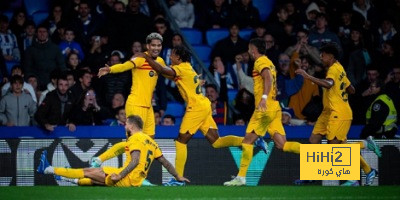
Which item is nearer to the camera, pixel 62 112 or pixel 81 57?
pixel 62 112

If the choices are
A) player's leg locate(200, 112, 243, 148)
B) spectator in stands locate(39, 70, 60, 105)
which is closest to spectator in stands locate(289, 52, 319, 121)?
player's leg locate(200, 112, 243, 148)

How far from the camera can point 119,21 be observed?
755 inches

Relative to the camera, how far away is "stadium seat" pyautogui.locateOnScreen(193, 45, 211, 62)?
2012cm

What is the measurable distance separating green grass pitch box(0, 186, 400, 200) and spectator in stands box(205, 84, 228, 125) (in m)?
4.11

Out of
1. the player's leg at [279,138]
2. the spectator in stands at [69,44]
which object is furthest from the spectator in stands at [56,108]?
the player's leg at [279,138]

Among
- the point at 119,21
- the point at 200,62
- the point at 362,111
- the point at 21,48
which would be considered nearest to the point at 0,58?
the point at 21,48

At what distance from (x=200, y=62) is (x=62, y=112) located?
2938mm

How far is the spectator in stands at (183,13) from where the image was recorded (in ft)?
66.4

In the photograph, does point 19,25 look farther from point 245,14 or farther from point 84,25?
point 245,14

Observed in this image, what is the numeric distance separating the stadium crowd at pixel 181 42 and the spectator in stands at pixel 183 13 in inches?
0.7

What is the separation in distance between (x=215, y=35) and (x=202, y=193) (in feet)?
24.7

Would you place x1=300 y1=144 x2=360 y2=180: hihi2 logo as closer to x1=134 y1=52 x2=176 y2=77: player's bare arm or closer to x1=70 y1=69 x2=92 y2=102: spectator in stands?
x1=134 y1=52 x2=176 y2=77: player's bare arm

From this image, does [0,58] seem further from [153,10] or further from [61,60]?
[153,10]

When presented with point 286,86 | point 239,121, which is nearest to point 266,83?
point 239,121
